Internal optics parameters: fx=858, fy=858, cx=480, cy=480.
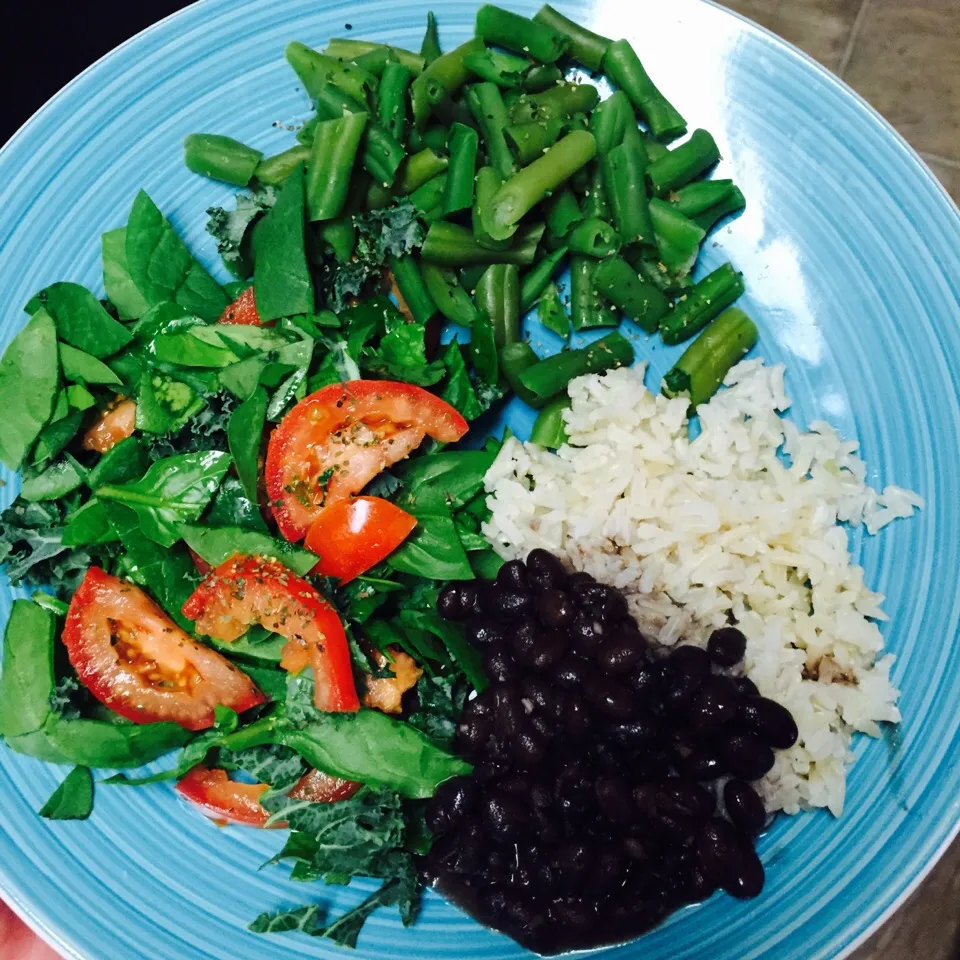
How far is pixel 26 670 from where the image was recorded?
238 cm

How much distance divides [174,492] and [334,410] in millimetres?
498

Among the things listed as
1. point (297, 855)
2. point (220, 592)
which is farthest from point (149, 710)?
point (297, 855)

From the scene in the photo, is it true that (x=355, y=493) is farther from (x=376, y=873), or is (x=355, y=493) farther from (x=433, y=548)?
(x=376, y=873)

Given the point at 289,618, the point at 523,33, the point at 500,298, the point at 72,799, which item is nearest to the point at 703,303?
the point at 500,298

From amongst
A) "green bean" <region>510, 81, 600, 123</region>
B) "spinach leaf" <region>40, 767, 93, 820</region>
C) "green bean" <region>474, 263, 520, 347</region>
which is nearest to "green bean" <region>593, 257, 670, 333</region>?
"green bean" <region>474, 263, 520, 347</region>

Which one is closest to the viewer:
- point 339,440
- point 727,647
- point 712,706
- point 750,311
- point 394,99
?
point 712,706

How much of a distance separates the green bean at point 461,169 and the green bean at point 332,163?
0.86ft

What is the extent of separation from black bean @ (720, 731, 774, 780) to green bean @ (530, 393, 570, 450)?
3.07 feet

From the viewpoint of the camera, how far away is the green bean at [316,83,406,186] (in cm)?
239

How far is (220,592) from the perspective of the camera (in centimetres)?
225

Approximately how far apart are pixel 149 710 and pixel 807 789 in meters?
1.77

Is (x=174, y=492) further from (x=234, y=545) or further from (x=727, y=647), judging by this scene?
(x=727, y=647)

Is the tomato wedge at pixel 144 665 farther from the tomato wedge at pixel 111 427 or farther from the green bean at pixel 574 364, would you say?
the green bean at pixel 574 364

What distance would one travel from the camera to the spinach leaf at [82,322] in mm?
2494
